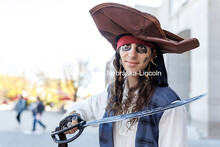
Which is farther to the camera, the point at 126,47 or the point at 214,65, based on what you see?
the point at 214,65

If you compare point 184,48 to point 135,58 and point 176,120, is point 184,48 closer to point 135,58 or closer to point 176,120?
point 135,58

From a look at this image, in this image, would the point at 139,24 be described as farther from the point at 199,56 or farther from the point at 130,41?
the point at 199,56

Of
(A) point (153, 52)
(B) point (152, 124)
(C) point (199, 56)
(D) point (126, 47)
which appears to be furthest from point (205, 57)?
(B) point (152, 124)

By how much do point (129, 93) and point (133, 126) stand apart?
22 centimetres

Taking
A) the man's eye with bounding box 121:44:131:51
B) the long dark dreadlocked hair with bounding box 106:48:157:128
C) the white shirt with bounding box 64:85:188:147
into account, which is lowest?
the white shirt with bounding box 64:85:188:147

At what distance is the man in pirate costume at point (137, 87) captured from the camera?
3.64ft

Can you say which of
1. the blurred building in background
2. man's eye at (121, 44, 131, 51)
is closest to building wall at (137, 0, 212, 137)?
the blurred building in background

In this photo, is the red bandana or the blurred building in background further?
the blurred building in background

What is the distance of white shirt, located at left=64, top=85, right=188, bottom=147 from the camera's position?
1.05m

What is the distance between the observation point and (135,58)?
124 cm

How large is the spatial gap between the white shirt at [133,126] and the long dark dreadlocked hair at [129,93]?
0.09 m

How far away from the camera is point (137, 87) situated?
1315 millimetres

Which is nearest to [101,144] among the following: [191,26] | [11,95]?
[191,26]

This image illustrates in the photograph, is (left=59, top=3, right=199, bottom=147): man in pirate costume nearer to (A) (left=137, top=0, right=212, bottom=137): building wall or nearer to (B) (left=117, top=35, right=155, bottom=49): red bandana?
(B) (left=117, top=35, right=155, bottom=49): red bandana
